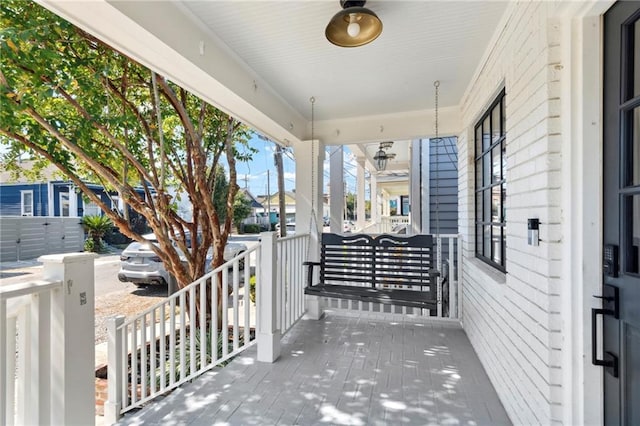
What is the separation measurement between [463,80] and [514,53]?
1.09m

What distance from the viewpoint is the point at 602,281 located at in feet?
4.24

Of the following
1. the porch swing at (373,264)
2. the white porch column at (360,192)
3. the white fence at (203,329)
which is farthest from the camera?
the white porch column at (360,192)

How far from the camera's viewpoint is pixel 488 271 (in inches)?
101

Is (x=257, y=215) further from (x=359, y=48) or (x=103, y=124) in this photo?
(x=359, y=48)

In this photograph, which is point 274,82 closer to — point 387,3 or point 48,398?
point 387,3

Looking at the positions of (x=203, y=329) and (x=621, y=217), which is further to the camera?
(x=203, y=329)

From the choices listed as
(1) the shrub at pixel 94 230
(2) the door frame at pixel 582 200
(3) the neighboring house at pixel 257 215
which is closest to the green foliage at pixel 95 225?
(1) the shrub at pixel 94 230

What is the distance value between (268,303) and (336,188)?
2.54 meters

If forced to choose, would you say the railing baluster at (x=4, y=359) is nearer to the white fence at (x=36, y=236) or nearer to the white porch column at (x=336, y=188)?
the white porch column at (x=336, y=188)

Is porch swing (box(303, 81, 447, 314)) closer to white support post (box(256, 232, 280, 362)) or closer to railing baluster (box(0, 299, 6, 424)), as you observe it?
white support post (box(256, 232, 280, 362))

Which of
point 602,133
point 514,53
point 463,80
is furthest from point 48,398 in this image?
point 463,80

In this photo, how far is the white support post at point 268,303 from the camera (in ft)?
9.12

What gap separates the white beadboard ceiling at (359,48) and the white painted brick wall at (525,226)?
25 cm

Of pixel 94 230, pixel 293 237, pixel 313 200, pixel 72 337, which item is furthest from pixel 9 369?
pixel 94 230
